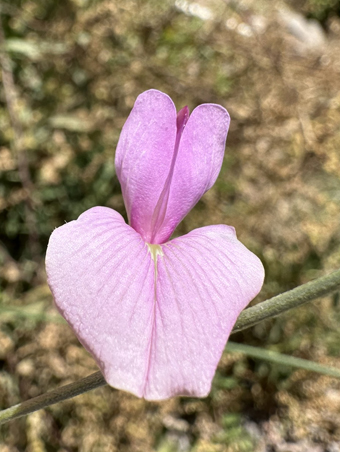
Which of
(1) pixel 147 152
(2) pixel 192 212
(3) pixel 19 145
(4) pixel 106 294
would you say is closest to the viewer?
(4) pixel 106 294

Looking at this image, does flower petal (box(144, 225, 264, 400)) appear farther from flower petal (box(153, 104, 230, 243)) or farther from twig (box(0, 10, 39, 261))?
twig (box(0, 10, 39, 261))

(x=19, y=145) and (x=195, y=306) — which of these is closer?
(x=195, y=306)

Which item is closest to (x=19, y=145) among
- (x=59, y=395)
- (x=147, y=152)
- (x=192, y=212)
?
(x=192, y=212)

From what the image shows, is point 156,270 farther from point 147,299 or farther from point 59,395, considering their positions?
point 59,395

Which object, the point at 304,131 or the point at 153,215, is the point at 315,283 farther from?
the point at 304,131

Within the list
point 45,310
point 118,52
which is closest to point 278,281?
point 45,310

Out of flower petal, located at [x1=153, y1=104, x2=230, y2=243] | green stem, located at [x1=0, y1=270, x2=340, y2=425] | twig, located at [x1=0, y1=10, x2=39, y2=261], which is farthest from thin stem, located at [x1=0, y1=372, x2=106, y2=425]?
twig, located at [x1=0, y1=10, x2=39, y2=261]

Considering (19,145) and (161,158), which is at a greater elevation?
(161,158)

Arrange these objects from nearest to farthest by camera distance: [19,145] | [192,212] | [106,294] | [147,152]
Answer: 1. [106,294]
2. [147,152]
3. [19,145]
4. [192,212]
